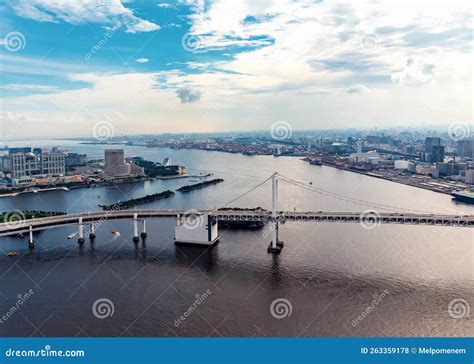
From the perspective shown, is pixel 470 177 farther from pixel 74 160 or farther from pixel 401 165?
pixel 74 160

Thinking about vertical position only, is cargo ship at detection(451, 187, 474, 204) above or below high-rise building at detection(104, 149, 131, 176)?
below

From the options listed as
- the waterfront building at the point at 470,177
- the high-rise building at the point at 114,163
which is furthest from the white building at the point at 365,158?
the high-rise building at the point at 114,163

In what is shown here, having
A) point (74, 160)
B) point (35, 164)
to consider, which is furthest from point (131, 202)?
point (74, 160)

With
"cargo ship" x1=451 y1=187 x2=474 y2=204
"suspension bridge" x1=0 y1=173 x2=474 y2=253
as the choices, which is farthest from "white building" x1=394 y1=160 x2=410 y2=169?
"suspension bridge" x1=0 y1=173 x2=474 y2=253

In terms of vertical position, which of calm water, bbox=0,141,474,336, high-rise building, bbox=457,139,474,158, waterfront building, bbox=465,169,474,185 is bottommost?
calm water, bbox=0,141,474,336

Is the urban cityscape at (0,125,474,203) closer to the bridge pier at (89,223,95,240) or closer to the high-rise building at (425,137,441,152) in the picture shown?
the high-rise building at (425,137,441,152)

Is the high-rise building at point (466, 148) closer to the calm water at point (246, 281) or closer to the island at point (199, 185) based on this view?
the island at point (199, 185)

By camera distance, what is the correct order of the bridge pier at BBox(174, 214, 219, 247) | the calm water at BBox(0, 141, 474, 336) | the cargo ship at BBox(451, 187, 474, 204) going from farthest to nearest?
the cargo ship at BBox(451, 187, 474, 204)
the bridge pier at BBox(174, 214, 219, 247)
the calm water at BBox(0, 141, 474, 336)
